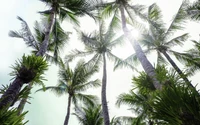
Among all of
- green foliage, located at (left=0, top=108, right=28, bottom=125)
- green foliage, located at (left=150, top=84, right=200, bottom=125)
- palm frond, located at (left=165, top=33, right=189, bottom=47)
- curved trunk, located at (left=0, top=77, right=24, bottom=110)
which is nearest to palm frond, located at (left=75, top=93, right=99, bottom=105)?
palm frond, located at (left=165, top=33, right=189, bottom=47)

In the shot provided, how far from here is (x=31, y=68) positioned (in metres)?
3.05

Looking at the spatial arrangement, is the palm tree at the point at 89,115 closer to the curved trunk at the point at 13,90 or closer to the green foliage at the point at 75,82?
the green foliage at the point at 75,82

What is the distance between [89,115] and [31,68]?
1078 centimetres

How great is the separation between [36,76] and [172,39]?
41.2 ft

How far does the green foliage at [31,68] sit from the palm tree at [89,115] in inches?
412

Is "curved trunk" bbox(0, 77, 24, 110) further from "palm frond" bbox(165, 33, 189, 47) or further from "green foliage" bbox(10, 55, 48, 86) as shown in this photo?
"palm frond" bbox(165, 33, 189, 47)

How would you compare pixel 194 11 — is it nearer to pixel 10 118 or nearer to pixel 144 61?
pixel 144 61

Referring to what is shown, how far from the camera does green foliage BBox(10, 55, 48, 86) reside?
301 centimetres

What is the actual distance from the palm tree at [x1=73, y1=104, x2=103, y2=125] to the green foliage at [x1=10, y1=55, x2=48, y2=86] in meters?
10.5

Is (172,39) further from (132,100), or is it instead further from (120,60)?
(132,100)

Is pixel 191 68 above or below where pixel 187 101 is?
above

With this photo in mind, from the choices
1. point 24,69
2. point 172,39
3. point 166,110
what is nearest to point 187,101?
point 166,110

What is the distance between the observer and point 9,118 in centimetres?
175

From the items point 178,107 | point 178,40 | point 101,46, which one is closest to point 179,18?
point 178,40
